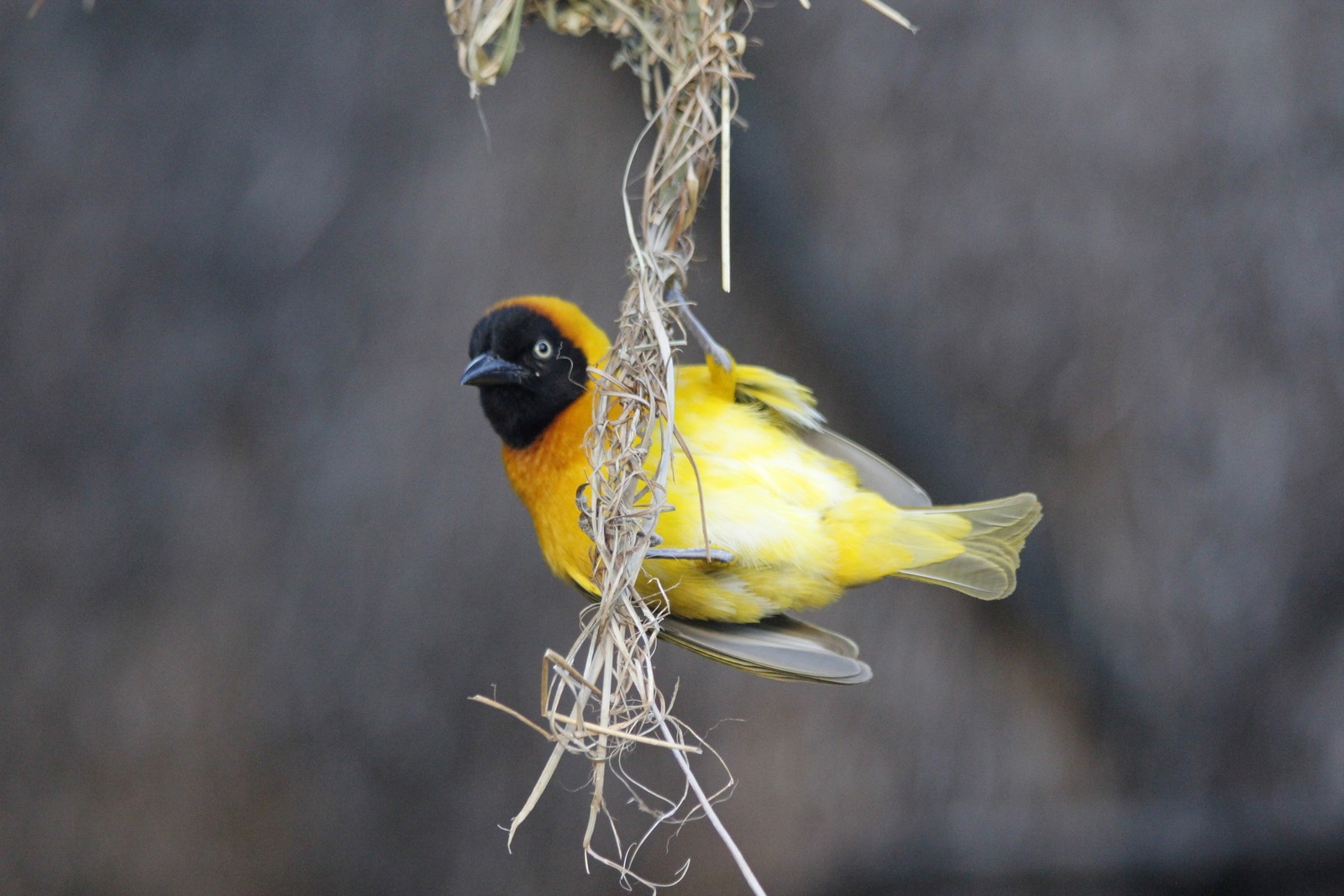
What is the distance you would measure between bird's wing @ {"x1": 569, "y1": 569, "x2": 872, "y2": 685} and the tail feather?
0.19 meters

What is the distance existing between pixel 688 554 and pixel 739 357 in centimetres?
117

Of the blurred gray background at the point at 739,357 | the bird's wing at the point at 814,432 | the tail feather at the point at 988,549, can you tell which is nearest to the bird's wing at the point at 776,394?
the bird's wing at the point at 814,432

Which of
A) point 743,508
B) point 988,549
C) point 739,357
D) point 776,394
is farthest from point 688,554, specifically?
point 739,357

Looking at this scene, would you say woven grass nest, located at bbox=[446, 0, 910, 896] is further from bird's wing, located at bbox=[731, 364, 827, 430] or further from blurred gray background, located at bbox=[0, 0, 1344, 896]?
blurred gray background, located at bbox=[0, 0, 1344, 896]

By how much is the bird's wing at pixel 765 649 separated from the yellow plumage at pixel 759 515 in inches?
1.0

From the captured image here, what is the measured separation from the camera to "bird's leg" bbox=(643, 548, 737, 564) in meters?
1.26

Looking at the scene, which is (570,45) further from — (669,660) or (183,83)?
(669,660)

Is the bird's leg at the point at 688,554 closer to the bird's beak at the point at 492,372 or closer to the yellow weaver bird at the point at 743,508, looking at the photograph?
the yellow weaver bird at the point at 743,508

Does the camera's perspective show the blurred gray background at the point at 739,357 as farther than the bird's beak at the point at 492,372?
Yes

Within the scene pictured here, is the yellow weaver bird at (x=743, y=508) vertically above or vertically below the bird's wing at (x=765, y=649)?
above

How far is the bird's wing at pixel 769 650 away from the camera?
137 centimetres

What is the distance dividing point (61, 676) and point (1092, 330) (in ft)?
8.37

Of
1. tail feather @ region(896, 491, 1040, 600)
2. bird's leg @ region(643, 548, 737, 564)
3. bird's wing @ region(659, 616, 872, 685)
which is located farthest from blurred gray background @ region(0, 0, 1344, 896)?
bird's leg @ region(643, 548, 737, 564)

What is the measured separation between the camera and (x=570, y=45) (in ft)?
7.48
